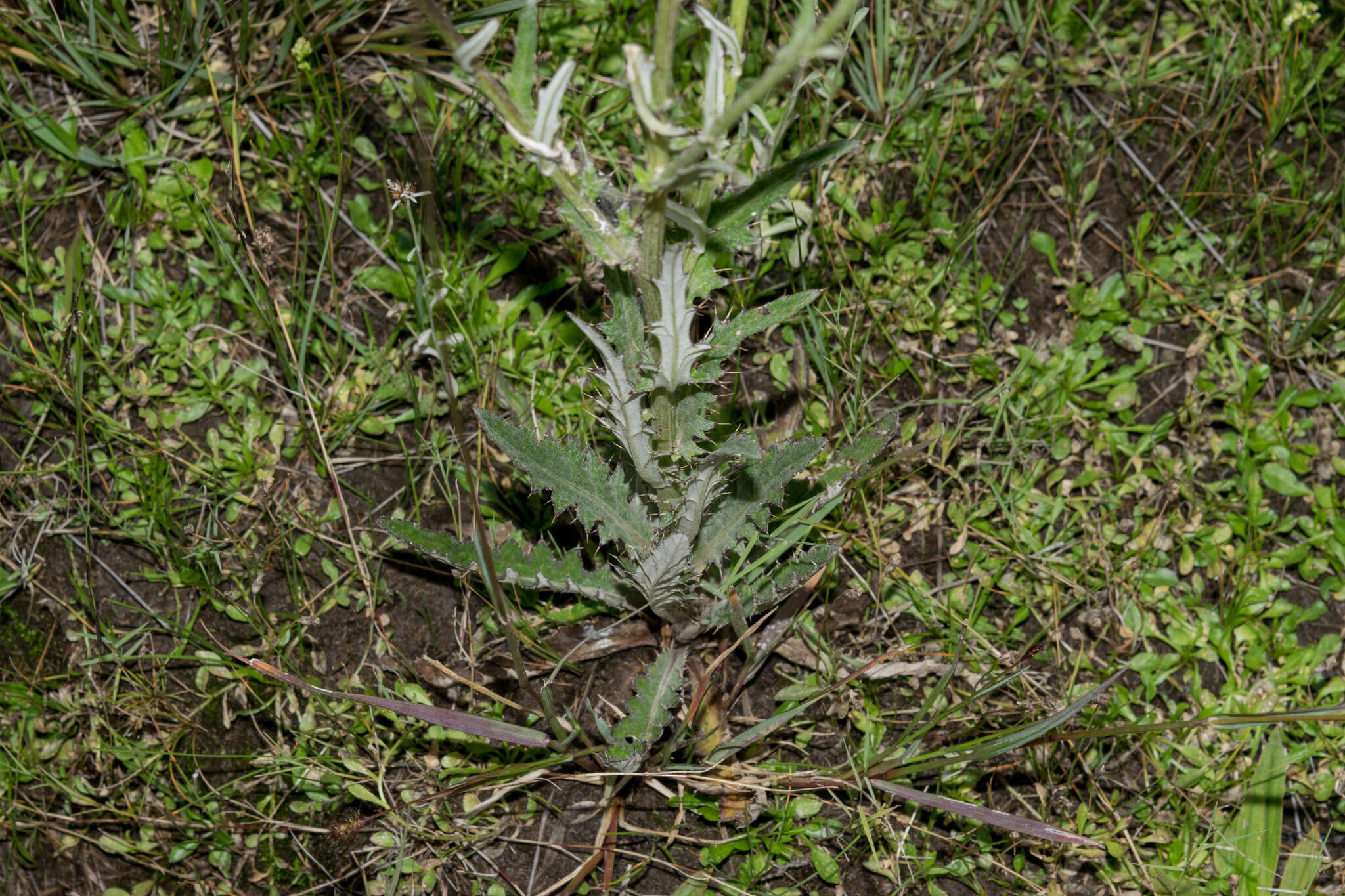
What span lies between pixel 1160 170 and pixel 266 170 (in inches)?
104

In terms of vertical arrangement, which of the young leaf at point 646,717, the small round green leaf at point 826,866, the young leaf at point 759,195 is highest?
the young leaf at point 759,195

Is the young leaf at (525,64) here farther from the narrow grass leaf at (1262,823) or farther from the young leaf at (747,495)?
Answer: the narrow grass leaf at (1262,823)

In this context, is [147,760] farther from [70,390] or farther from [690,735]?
[690,735]

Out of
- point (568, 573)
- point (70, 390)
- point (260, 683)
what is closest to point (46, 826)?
point (260, 683)

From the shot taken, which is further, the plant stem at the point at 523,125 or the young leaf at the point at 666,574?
the young leaf at the point at 666,574

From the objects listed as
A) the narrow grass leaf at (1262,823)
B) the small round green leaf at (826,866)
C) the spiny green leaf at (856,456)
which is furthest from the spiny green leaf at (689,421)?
the narrow grass leaf at (1262,823)

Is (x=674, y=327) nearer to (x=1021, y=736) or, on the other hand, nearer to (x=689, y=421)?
(x=689, y=421)

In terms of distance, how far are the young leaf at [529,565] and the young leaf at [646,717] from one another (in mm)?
198

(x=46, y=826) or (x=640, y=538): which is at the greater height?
(x=640, y=538)

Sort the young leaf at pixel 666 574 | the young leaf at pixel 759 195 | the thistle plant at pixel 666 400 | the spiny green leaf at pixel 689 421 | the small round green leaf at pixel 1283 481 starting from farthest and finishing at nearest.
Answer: the small round green leaf at pixel 1283 481, the young leaf at pixel 666 574, the spiny green leaf at pixel 689 421, the young leaf at pixel 759 195, the thistle plant at pixel 666 400

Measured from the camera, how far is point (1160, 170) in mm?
Answer: 2861

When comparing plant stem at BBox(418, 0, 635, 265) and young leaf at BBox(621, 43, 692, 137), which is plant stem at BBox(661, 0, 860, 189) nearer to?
young leaf at BBox(621, 43, 692, 137)

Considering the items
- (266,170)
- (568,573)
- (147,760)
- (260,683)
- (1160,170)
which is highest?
(1160,170)

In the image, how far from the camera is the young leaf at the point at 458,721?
6.15 feet
